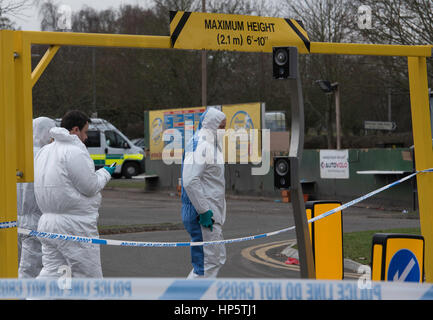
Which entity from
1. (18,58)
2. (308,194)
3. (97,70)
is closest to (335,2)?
(308,194)

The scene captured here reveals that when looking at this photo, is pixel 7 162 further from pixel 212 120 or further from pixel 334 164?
pixel 334 164

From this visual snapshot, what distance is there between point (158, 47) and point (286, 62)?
3.40 feet

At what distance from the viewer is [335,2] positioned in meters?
31.8

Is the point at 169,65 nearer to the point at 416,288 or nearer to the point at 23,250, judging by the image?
the point at 23,250

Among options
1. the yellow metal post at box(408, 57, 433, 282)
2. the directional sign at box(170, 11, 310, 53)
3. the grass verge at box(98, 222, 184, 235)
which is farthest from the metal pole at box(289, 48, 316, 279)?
the grass verge at box(98, 222, 184, 235)

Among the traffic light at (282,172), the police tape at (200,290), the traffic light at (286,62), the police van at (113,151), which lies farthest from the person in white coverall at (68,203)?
the police van at (113,151)

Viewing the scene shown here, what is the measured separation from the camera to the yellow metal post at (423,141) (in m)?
7.51

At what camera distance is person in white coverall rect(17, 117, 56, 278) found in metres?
6.83

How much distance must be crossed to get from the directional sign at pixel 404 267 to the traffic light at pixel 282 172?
101cm

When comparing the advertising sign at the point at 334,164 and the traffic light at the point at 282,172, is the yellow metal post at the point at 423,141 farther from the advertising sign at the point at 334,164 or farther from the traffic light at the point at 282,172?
the advertising sign at the point at 334,164

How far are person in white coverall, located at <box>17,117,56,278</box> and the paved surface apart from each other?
2639 mm

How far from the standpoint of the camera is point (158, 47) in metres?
5.85

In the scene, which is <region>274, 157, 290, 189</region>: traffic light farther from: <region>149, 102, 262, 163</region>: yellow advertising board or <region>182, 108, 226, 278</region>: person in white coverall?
<region>149, 102, 262, 163</region>: yellow advertising board

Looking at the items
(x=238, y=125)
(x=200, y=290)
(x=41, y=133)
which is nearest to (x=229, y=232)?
(x=41, y=133)
